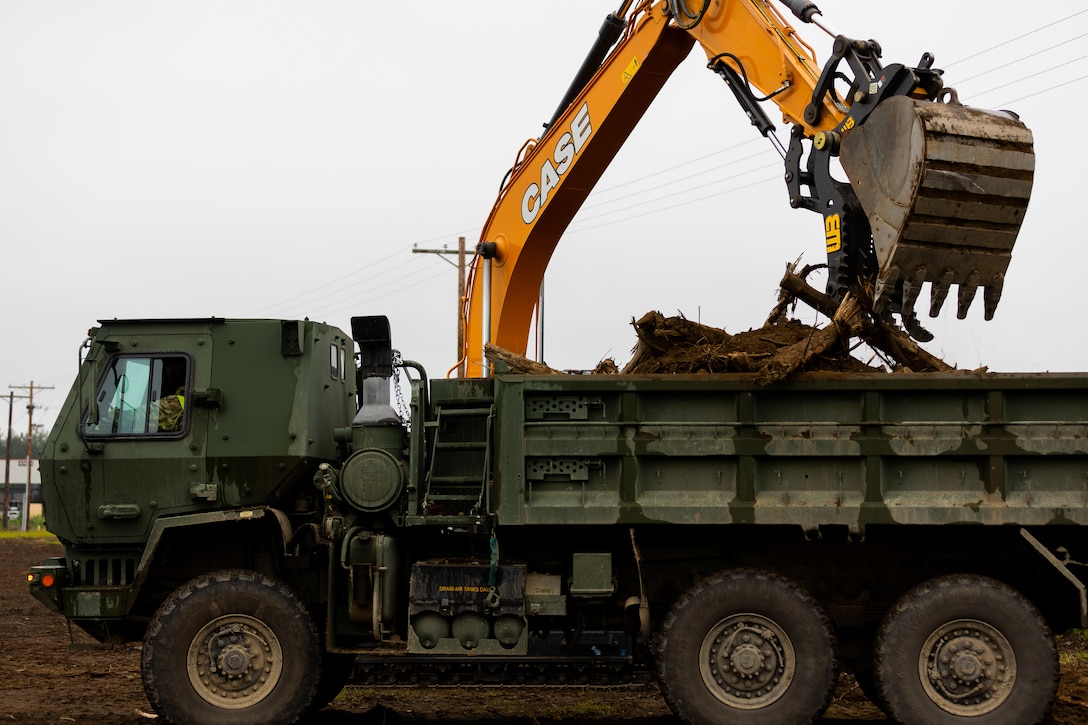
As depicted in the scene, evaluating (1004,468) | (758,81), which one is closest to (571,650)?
(1004,468)

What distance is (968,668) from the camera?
24.3 ft

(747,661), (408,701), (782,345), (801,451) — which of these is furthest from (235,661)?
(782,345)

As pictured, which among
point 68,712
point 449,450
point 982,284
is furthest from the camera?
point 68,712

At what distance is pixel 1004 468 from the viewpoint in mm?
7547

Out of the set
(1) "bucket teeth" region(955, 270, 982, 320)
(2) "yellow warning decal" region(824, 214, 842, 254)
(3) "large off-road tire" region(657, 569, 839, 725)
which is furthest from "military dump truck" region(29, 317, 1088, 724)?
(2) "yellow warning decal" region(824, 214, 842, 254)

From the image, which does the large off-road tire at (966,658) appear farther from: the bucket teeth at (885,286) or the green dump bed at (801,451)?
the bucket teeth at (885,286)

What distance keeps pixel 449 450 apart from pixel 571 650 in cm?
168

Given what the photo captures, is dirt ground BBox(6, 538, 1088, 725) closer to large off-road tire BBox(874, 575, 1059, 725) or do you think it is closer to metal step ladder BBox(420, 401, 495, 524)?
large off-road tire BBox(874, 575, 1059, 725)

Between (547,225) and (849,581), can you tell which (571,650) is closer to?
(849,581)

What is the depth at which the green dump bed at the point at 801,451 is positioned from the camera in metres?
7.55

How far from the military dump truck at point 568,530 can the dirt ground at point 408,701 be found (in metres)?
0.79

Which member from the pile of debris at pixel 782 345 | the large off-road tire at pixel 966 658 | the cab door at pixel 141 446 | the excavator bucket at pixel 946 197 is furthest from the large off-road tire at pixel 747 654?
the cab door at pixel 141 446

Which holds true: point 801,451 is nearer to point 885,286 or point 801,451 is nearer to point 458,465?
point 885,286

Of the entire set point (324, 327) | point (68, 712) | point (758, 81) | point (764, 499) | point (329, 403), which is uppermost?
point (758, 81)
